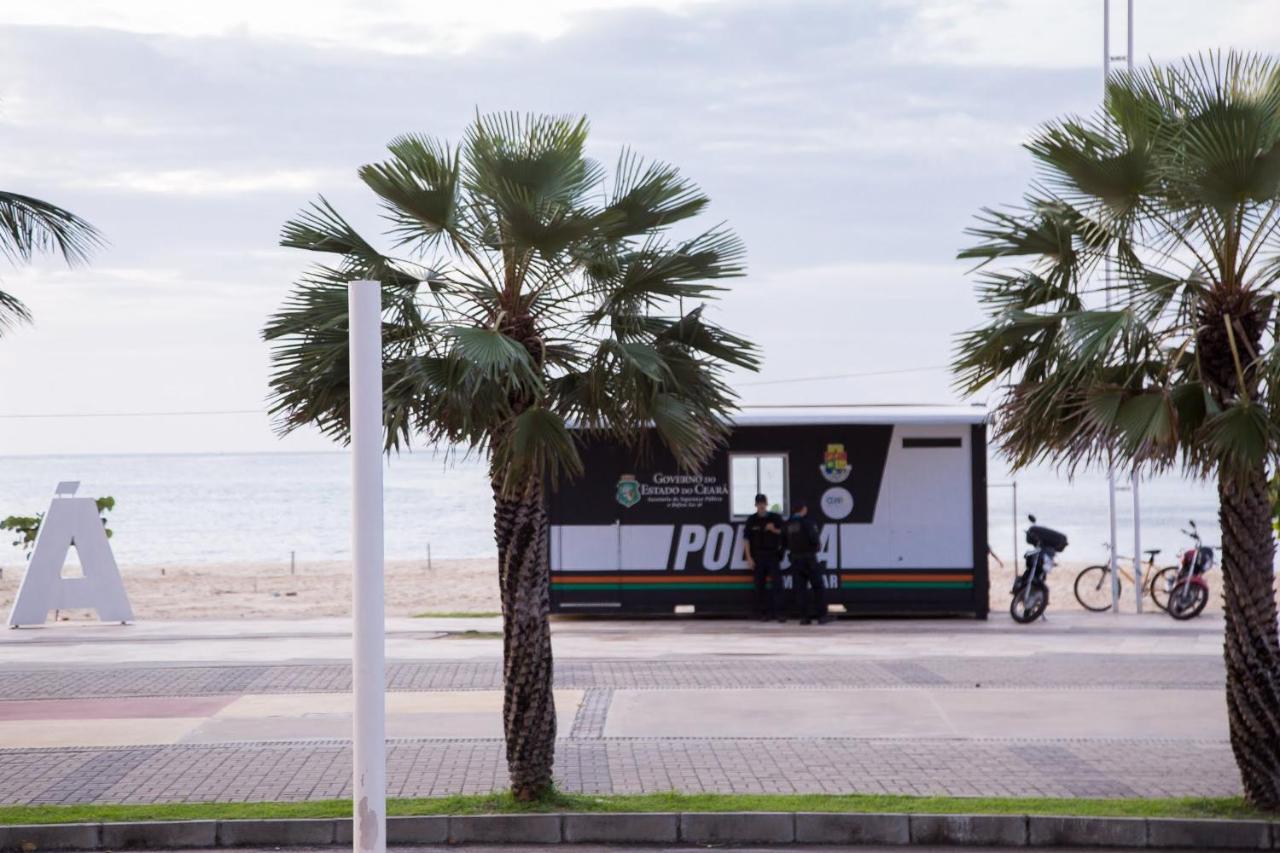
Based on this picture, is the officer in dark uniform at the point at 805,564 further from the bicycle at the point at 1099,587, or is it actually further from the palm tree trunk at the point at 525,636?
the palm tree trunk at the point at 525,636

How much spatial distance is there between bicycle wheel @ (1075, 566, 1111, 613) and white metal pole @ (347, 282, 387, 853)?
61.5 feet

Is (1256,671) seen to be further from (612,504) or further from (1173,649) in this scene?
(612,504)

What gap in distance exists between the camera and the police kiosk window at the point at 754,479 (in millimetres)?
20797

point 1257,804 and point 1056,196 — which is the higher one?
point 1056,196

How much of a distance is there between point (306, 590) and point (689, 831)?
75.2ft

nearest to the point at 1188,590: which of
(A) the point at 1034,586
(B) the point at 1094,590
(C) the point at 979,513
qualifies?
(A) the point at 1034,586

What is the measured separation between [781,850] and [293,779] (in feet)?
Answer: 11.7

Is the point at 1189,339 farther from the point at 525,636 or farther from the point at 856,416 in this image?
the point at 856,416

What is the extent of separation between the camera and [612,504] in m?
20.8

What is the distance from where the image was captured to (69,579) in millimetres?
21188

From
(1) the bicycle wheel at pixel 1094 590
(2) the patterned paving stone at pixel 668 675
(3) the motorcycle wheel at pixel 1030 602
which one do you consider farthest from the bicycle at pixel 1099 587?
(2) the patterned paving stone at pixel 668 675

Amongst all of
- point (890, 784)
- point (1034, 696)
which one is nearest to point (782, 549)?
point (1034, 696)

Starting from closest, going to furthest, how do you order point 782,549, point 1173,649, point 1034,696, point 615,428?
point 615,428, point 1034,696, point 1173,649, point 782,549

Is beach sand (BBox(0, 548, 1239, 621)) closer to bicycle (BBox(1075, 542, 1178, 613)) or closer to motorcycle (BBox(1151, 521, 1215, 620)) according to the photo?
bicycle (BBox(1075, 542, 1178, 613))
